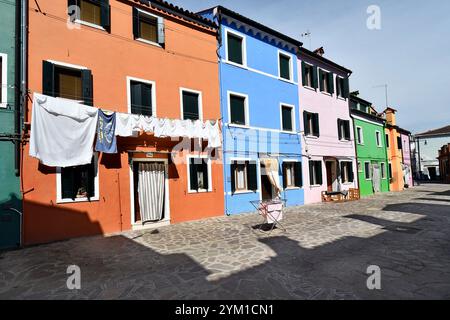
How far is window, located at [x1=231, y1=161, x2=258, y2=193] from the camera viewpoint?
47.3 feet

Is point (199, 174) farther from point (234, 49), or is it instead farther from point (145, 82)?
point (234, 49)

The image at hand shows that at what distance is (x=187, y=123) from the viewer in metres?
11.5

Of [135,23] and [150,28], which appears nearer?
[135,23]

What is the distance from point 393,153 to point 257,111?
20651 millimetres

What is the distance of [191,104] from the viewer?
42.0 feet

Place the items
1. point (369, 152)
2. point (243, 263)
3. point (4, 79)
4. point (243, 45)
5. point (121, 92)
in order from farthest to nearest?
point (369, 152) → point (243, 45) → point (121, 92) → point (4, 79) → point (243, 263)

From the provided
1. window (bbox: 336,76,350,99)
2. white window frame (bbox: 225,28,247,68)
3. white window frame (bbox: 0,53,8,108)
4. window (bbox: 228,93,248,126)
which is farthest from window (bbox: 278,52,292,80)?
white window frame (bbox: 0,53,8,108)

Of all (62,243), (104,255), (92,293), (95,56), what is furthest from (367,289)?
(95,56)

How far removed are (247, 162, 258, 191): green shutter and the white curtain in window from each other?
4.88 metres

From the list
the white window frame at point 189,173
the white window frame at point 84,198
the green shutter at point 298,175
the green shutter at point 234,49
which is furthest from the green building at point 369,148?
the white window frame at point 84,198

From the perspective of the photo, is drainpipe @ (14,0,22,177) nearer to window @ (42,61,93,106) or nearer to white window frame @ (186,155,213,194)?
window @ (42,61,93,106)

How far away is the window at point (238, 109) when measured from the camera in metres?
14.4

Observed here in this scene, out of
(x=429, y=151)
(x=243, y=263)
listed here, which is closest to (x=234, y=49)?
(x=243, y=263)

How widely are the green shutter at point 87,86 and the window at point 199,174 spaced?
4.33 meters
